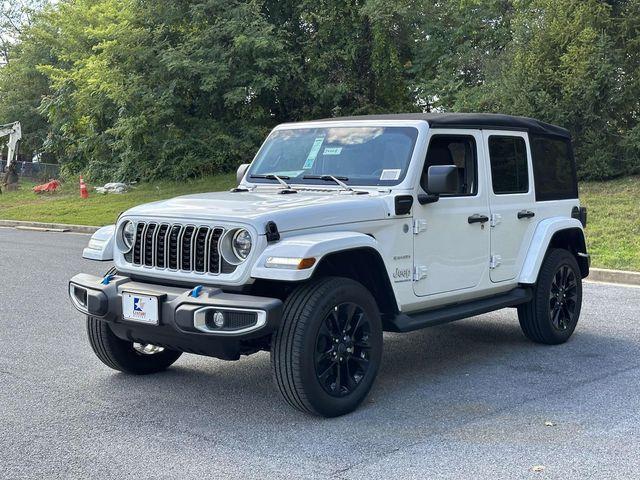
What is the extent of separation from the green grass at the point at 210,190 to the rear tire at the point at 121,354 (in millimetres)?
7752

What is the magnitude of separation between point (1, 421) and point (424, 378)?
2.93m

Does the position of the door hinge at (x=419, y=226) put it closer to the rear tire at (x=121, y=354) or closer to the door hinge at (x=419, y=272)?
the door hinge at (x=419, y=272)

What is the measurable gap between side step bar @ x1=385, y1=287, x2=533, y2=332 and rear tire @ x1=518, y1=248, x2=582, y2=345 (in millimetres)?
149

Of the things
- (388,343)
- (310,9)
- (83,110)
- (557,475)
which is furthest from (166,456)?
(83,110)

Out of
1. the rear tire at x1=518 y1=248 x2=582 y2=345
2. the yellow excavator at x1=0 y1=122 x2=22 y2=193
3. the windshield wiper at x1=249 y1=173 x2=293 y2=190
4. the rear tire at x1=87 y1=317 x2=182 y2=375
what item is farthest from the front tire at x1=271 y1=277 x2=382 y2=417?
the yellow excavator at x1=0 y1=122 x2=22 y2=193

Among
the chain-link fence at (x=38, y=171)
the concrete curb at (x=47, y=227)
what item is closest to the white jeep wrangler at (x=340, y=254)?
the concrete curb at (x=47, y=227)

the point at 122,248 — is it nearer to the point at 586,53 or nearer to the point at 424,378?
the point at 424,378

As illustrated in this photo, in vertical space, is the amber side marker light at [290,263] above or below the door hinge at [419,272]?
above

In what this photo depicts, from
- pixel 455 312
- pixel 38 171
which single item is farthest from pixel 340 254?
pixel 38 171

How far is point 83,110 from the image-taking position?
102ft

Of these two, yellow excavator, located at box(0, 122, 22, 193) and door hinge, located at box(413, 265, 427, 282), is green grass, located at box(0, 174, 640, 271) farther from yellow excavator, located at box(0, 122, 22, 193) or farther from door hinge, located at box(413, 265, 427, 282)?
door hinge, located at box(413, 265, 427, 282)

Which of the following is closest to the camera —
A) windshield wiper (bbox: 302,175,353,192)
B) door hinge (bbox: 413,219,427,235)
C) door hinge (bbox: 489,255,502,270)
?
door hinge (bbox: 413,219,427,235)

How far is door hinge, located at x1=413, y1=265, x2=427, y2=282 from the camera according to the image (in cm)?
588

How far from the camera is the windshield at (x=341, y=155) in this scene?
19.9 ft
